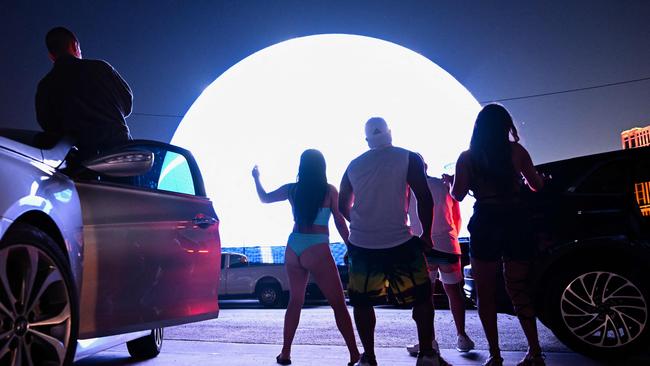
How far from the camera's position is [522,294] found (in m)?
3.46

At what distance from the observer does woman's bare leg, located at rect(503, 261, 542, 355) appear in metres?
3.46

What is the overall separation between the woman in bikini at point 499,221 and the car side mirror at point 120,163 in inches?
75.4

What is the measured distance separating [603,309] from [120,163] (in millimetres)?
3260

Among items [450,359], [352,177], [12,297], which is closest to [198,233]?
[352,177]

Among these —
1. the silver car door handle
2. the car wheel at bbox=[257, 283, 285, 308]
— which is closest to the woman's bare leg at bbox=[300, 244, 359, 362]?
the silver car door handle

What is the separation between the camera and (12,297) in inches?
82.8

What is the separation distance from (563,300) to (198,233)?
Answer: 2.58m

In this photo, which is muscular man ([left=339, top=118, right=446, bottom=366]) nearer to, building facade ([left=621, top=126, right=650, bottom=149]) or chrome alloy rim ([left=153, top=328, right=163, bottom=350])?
chrome alloy rim ([left=153, top=328, right=163, bottom=350])

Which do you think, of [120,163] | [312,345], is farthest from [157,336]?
[120,163]

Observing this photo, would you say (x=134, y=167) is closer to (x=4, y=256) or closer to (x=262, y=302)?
(x=4, y=256)

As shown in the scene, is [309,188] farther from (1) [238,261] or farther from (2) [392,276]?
(1) [238,261]

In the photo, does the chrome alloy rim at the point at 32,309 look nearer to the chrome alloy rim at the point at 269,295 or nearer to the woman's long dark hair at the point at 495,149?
the woman's long dark hair at the point at 495,149

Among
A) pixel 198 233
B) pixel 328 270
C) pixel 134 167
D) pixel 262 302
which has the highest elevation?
pixel 134 167

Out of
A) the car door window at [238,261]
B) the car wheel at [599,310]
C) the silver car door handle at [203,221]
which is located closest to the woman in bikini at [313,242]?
the silver car door handle at [203,221]
